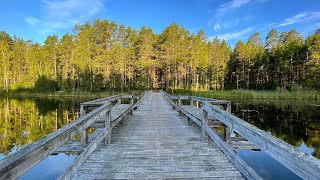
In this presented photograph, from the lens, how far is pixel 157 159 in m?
4.69

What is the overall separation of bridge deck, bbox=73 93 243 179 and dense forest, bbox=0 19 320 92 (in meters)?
39.1

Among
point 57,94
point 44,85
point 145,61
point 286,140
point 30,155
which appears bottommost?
point 286,140

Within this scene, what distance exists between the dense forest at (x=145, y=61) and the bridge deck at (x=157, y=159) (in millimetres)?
39148

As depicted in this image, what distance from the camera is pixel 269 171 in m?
7.48

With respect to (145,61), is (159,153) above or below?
below

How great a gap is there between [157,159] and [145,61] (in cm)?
4660

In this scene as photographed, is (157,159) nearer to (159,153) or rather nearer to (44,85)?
(159,153)

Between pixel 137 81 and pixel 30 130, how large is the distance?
41.0 m

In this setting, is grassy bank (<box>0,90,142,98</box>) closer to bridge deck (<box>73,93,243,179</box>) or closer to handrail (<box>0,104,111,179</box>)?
bridge deck (<box>73,93,243,179</box>)

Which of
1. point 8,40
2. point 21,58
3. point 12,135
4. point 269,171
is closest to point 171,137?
point 269,171

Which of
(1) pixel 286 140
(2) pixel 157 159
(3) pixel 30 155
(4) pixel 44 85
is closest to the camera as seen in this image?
(3) pixel 30 155

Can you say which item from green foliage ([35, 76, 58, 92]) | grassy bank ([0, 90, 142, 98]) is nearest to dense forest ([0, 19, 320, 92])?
green foliage ([35, 76, 58, 92])

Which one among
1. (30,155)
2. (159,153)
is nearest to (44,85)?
(159,153)

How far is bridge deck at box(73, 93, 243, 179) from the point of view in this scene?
12.7 ft
